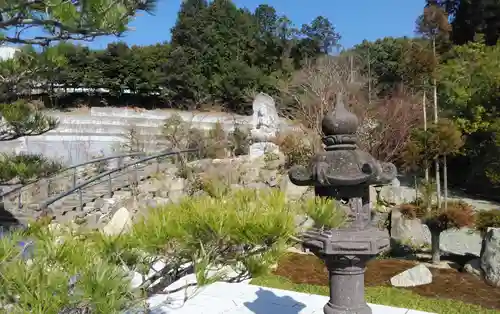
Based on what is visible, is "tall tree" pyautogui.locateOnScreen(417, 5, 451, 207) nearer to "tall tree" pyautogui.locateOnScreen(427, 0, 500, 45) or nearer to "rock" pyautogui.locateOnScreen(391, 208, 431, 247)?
"rock" pyautogui.locateOnScreen(391, 208, 431, 247)

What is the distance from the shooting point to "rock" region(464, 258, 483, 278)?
5320 millimetres

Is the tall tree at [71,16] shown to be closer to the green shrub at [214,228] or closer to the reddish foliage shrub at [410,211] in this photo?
the green shrub at [214,228]

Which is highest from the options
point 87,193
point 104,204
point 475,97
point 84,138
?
point 475,97

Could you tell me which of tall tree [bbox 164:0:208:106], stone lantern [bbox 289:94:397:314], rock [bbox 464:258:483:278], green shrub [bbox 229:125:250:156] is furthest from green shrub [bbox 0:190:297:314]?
tall tree [bbox 164:0:208:106]

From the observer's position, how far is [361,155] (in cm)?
285

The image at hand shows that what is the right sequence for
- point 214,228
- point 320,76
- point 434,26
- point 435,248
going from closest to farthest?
point 214,228 < point 435,248 < point 434,26 < point 320,76

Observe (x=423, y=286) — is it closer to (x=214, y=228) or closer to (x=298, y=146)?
(x=214, y=228)

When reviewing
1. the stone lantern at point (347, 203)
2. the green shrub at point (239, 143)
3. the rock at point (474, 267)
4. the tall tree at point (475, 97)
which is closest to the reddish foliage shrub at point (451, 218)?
the rock at point (474, 267)

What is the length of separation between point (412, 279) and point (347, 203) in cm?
268

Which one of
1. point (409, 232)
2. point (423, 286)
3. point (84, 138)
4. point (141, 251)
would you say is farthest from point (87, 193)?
point (141, 251)

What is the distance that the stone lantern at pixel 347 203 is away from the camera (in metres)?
2.66

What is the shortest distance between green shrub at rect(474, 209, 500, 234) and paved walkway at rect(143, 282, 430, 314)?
220 centimetres

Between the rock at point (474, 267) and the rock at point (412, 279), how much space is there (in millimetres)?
650

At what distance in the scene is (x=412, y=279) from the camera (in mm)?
5055
